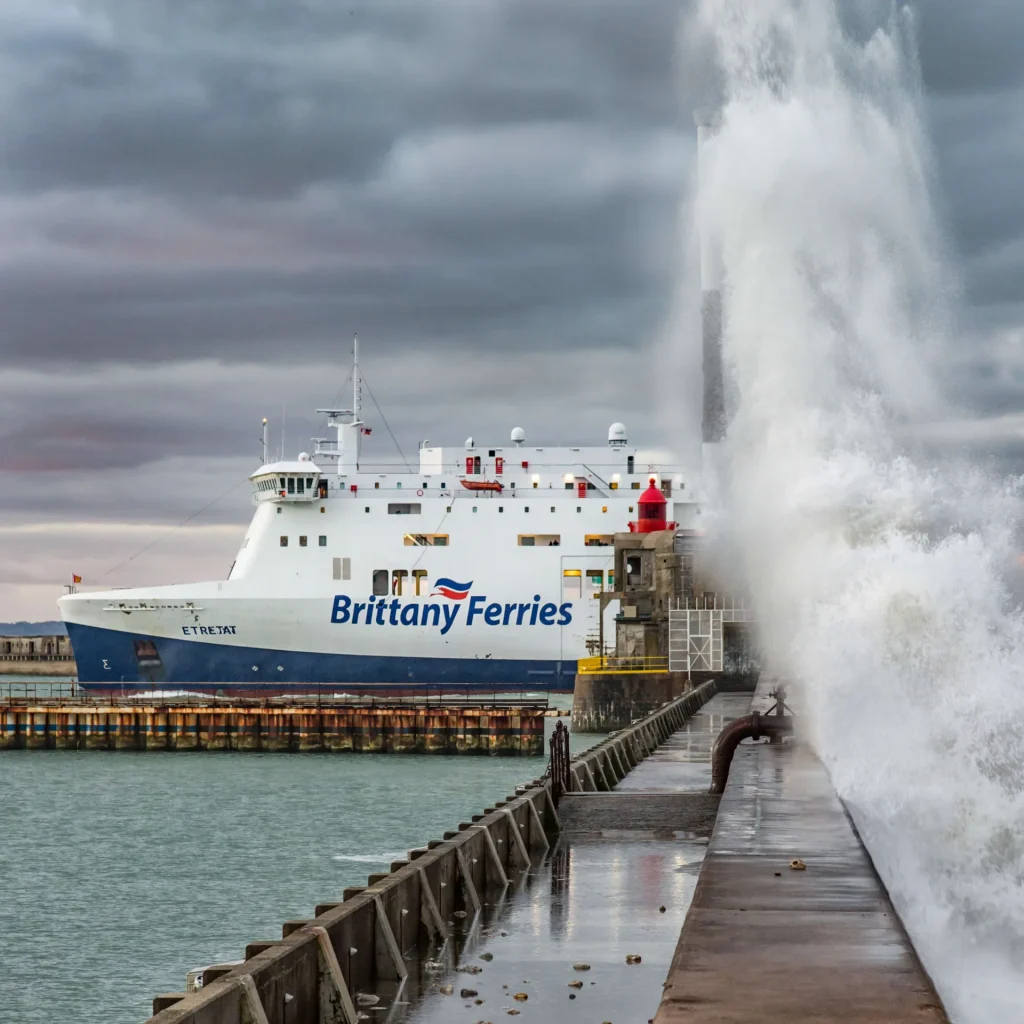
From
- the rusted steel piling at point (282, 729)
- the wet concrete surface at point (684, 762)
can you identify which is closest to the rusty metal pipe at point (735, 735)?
the wet concrete surface at point (684, 762)

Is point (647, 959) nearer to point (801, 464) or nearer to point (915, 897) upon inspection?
point (915, 897)

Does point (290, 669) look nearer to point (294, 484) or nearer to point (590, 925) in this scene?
point (294, 484)

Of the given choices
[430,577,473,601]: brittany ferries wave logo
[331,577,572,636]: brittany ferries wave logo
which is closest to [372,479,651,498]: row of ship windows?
[430,577,473,601]: brittany ferries wave logo

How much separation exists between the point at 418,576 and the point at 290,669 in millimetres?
7398

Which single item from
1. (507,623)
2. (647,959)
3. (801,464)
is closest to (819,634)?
(801,464)

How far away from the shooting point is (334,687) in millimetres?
69438

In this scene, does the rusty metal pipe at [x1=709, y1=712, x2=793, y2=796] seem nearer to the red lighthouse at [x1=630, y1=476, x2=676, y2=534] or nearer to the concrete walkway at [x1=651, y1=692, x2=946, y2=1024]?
the concrete walkway at [x1=651, y1=692, x2=946, y2=1024]

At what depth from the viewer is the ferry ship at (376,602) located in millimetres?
70000

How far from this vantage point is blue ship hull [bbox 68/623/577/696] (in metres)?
69.9

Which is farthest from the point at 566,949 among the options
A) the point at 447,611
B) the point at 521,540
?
the point at 521,540

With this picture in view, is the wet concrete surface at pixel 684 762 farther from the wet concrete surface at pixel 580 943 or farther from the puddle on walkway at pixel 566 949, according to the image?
the puddle on walkway at pixel 566 949

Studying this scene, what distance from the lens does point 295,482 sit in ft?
236

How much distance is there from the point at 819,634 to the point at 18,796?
24.0 meters

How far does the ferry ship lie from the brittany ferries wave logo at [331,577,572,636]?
0.07m
